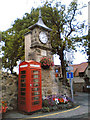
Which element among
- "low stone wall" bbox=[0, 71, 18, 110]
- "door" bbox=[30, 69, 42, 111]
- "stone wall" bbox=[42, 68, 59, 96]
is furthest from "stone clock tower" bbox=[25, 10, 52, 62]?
"low stone wall" bbox=[0, 71, 18, 110]

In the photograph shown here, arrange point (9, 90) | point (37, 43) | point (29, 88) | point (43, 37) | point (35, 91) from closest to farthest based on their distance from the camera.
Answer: point (29, 88) → point (35, 91) → point (9, 90) → point (37, 43) → point (43, 37)

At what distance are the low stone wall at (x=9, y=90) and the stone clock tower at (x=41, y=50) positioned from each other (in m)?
1.71

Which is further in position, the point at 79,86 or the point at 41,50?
the point at 79,86

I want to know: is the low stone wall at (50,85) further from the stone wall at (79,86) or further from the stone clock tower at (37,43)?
the stone wall at (79,86)

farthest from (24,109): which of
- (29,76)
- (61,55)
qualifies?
(61,55)

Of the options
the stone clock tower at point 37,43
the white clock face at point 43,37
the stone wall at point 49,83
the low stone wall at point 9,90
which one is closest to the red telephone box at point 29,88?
the low stone wall at point 9,90

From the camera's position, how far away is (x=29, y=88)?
17.8ft

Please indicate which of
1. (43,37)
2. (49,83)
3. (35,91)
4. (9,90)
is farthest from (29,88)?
(43,37)

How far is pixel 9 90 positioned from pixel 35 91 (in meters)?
1.43

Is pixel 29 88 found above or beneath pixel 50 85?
above

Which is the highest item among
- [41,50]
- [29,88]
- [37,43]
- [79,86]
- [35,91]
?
[37,43]

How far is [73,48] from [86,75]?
1420cm

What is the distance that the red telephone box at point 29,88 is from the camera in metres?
5.36

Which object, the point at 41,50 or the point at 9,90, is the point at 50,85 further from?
the point at 9,90
